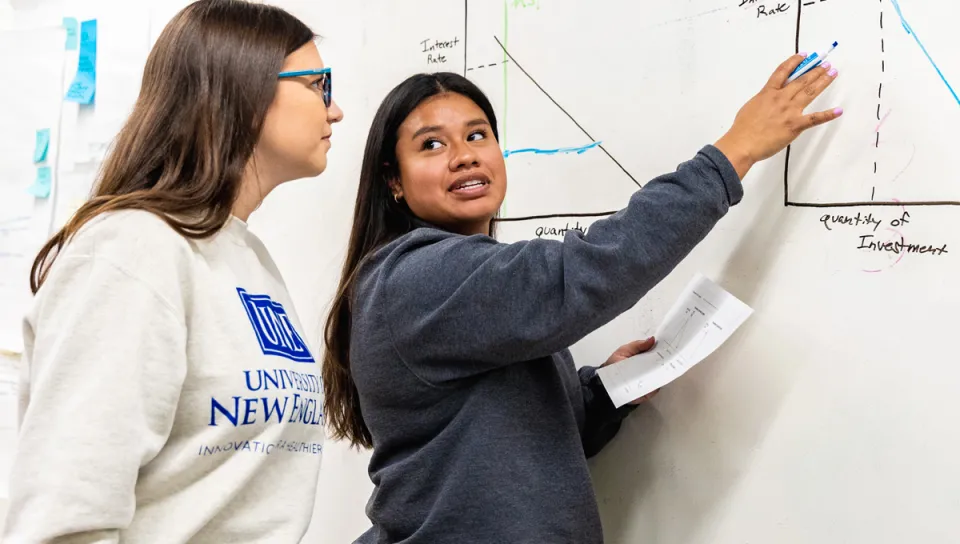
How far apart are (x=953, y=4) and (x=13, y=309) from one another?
2.01 metres

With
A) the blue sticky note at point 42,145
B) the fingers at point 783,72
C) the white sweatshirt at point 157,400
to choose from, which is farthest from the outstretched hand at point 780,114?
the blue sticky note at point 42,145

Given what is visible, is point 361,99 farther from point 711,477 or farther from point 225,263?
point 711,477

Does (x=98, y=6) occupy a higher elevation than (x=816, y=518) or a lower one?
higher

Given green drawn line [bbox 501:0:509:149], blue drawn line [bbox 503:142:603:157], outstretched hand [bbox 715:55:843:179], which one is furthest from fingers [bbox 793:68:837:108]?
green drawn line [bbox 501:0:509:149]

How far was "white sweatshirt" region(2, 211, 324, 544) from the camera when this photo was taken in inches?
26.5

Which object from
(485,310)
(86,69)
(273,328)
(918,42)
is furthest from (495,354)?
(86,69)

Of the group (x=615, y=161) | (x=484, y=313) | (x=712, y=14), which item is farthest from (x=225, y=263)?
(x=712, y=14)

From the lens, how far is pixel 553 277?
779mm

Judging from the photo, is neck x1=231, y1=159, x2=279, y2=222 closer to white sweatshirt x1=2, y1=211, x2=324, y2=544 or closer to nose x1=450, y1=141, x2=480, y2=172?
white sweatshirt x1=2, y1=211, x2=324, y2=544

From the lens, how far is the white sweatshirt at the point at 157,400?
0.67 m

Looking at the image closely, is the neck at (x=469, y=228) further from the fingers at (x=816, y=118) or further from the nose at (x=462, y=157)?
the fingers at (x=816, y=118)

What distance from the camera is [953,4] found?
825mm

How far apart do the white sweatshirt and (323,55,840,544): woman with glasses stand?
0.39 ft

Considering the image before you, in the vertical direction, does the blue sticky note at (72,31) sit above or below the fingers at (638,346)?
above
